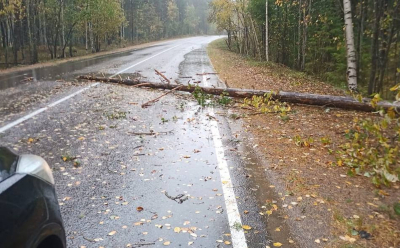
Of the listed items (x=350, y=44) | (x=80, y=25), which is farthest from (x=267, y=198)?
(x=80, y=25)

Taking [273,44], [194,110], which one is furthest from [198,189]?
[273,44]

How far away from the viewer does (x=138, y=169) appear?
5863 millimetres

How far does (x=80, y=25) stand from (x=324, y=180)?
3801cm

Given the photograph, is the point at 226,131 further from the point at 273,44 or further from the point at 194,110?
the point at 273,44

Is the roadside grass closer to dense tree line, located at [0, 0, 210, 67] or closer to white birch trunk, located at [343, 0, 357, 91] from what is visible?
white birch trunk, located at [343, 0, 357, 91]

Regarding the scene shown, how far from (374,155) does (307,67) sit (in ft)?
73.7

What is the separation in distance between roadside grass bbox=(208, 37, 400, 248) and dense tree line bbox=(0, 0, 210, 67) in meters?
22.8

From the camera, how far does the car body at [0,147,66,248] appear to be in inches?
79.6

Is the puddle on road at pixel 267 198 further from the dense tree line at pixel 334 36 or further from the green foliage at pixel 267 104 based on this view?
the dense tree line at pixel 334 36

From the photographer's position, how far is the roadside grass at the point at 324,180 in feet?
13.6

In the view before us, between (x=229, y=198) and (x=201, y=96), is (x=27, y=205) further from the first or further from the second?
(x=201, y=96)

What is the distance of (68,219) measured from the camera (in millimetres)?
4289

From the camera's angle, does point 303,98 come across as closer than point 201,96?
Yes

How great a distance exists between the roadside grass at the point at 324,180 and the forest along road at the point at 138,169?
2.10 feet
